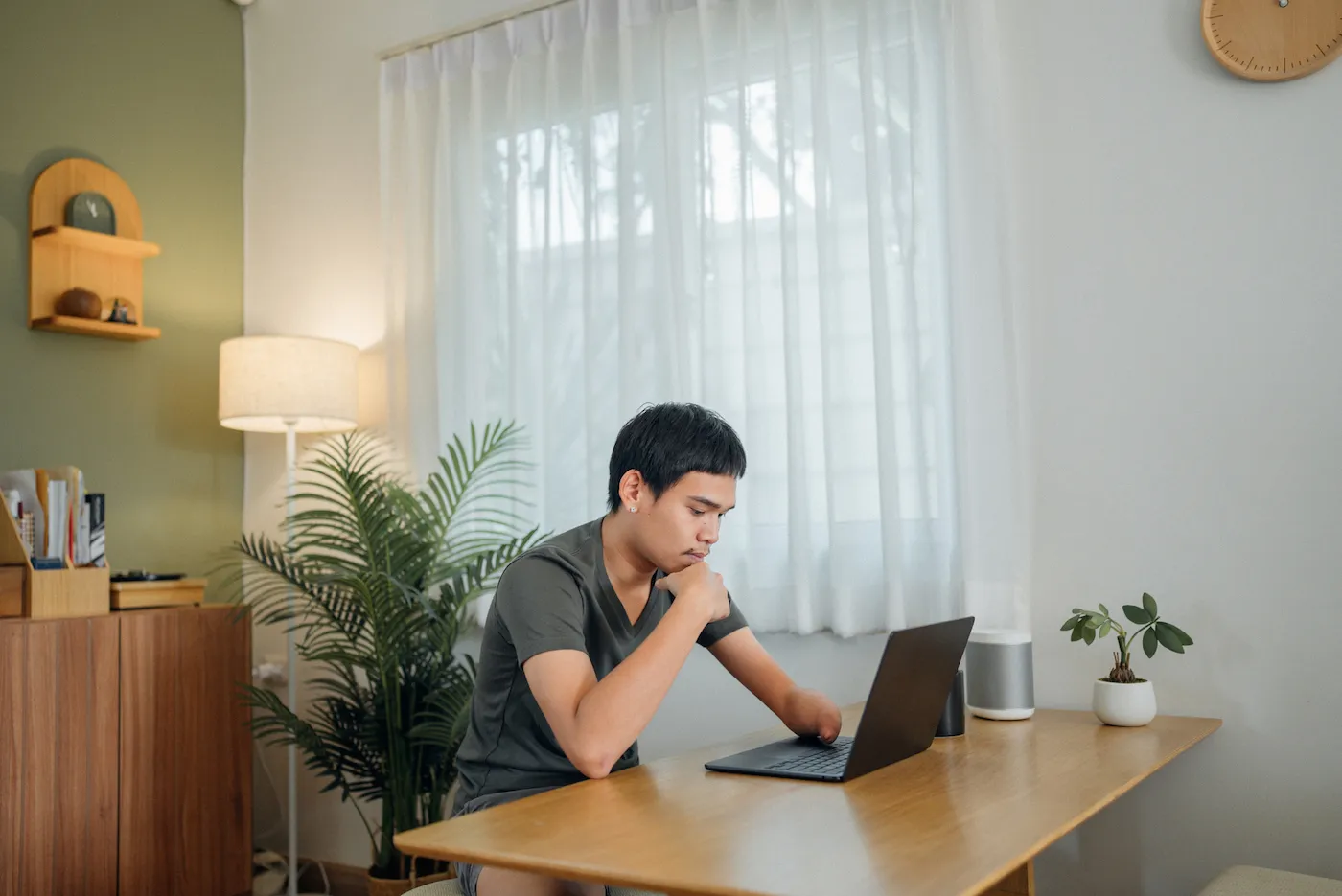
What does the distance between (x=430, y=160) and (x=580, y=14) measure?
63cm

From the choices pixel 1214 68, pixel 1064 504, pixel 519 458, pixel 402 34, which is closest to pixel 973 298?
pixel 1064 504

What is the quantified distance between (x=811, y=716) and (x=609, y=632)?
36 centimetres

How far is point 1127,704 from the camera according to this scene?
210cm

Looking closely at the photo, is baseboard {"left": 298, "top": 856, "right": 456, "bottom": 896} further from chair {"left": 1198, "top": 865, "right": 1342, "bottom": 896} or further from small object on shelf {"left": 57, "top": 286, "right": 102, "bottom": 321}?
chair {"left": 1198, "top": 865, "right": 1342, "bottom": 896}

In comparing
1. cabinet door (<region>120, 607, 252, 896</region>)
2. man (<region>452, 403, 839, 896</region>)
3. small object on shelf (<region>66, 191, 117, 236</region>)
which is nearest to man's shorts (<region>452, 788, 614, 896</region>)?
man (<region>452, 403, 839, 896</region>)

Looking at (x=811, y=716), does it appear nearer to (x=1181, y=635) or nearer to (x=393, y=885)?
(x=1181, y=635)

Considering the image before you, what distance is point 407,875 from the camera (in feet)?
10.2

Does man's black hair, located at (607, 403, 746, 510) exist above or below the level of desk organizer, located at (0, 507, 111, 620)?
above

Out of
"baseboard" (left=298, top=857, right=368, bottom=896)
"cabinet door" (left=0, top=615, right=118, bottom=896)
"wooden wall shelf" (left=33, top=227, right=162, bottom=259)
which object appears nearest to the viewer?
"cabinet door" (left=0, top=615, right=118, bottom=896)

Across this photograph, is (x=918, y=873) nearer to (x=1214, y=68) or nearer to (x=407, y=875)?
(x=1214, y=68)

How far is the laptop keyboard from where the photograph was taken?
5.44ft

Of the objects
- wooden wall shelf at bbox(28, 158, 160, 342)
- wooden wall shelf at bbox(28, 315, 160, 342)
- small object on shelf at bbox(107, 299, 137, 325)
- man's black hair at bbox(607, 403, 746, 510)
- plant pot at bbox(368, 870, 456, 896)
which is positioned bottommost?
plant pot at bbox(368, 870, 456, 896)

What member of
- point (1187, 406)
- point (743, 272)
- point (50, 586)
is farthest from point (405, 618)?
point (1187, 406)

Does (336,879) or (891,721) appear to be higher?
(891,721)
